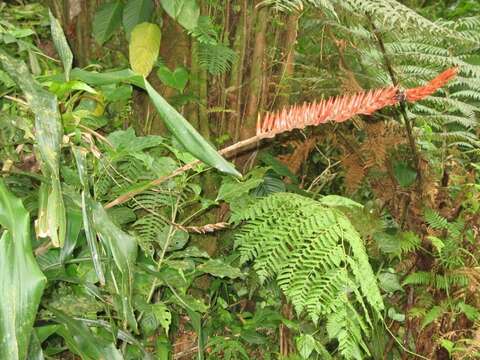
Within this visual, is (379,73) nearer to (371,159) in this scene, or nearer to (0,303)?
(371,159)

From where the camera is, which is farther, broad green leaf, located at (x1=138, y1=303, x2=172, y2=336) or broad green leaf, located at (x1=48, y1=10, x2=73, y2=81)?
broad green leaf, located at (x1=138, y1=303, x2=172, y2=336)

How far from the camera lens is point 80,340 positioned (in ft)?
3.44

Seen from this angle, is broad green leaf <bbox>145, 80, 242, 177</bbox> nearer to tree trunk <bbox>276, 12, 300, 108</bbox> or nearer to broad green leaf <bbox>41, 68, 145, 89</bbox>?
broad green leaf <bbox>41, 68, 145, 89</bbox>

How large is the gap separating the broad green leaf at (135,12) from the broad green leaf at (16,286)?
2.60 feet

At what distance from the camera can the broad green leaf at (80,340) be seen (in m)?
1.03

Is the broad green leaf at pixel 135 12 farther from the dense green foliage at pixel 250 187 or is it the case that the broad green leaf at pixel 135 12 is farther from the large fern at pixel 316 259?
the large fern at pixel 316 259

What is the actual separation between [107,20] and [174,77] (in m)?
0.24

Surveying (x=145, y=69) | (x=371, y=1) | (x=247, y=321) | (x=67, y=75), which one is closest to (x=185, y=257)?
(x=247, y=321)

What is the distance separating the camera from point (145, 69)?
149 cm

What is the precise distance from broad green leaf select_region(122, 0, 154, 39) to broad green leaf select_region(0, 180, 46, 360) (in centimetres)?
79

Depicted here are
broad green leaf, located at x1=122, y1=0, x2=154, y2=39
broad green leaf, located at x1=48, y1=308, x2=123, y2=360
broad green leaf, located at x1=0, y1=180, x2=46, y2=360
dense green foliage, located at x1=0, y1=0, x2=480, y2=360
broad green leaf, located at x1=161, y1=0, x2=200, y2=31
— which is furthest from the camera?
broad green leaf, located at x1=122, y1=0, x2=154, y2=39

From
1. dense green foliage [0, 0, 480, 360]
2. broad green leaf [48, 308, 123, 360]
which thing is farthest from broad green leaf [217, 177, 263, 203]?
broad green leaf [48, 308, 123, 360]

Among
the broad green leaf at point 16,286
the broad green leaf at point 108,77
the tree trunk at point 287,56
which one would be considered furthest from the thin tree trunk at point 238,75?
the broad green leaf at point 16,286

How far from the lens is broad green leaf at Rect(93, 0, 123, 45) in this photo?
1571mm
